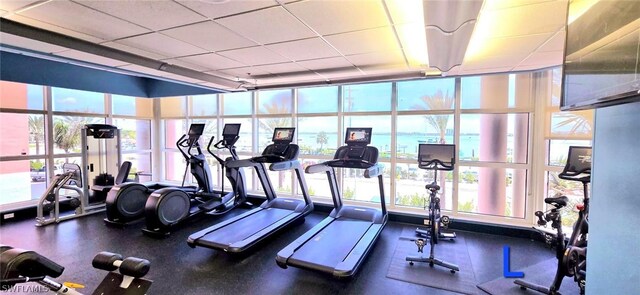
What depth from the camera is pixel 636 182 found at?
1.36 meters

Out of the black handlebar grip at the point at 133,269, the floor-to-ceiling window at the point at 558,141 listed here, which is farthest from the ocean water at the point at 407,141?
the black handlebar grip at the point at 133,269

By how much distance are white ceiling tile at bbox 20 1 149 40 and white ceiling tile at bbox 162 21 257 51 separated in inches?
14.2

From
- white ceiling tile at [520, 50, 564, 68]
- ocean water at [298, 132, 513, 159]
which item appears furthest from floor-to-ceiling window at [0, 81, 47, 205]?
white ceiling tile at [520, 50, 564, 68]

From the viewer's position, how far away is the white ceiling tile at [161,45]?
3085 millimetres

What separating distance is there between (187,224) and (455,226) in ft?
15.9

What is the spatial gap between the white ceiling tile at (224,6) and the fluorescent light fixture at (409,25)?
0.99 meters

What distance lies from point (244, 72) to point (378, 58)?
2346 mm

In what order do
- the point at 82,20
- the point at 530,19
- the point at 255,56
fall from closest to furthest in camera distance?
the point at 530,19, the point at 82,20, the point at 255,56

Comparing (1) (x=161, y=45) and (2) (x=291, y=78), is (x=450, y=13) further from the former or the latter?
(2) (x=291, y=78)

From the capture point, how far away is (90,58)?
12.6 ft

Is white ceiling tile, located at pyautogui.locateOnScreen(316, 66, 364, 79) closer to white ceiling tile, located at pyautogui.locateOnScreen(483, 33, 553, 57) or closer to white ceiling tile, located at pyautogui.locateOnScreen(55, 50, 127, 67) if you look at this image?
white ceiling tile, located at pyautogui.locateOnScreen(483, 33, 553, 57)

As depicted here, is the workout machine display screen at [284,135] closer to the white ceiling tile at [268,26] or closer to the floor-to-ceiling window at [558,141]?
the white ceiling tile at [268,26]

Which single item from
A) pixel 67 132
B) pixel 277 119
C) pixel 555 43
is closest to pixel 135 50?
pixel 277 119

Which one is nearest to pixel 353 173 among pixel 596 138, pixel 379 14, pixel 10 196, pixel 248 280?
pixel 248 280
